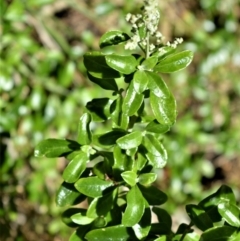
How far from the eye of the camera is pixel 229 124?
2404mm

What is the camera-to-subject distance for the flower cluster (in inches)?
33.2

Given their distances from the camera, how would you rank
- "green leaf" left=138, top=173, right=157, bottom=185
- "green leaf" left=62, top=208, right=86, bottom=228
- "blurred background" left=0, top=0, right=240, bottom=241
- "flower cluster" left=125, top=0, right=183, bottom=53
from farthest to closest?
1. "blurred background" left=0, top=0, right=240, bottom=241
2. "green leaf" left=62, top=208, right=86, bottom=228
3. "green leaf" left=138, top=173, right=157, bottom=185
4. "flower cluster" left=125, top=0, right=183, bottom=53

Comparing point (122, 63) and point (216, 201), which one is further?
point (216, 201)

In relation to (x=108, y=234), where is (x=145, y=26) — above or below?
above

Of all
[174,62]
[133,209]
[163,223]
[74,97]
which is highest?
[174,62]

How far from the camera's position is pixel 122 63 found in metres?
0.87

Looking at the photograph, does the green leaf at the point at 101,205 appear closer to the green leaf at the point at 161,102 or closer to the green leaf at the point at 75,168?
the green leaf at the point at 75,168

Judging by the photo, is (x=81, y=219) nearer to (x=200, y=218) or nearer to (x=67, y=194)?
(x=67, y=194)

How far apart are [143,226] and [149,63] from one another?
0.30m

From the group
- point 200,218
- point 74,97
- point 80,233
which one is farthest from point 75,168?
point 74,97

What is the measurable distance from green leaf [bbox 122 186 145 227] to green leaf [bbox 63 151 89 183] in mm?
104

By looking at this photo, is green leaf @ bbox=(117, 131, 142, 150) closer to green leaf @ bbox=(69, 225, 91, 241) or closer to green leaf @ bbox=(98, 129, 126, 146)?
green leaf @ bbox=(98, 129, 126, 146)

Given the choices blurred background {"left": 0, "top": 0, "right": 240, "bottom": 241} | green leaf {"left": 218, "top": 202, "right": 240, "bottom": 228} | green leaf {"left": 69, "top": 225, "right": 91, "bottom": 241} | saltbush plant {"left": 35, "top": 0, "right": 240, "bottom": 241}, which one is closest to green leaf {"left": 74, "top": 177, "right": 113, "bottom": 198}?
saltbush plant {"left": 35, "top": 0, "right": 240, "bottom": 241}

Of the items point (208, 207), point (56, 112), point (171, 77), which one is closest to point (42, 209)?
point (56, 112)
